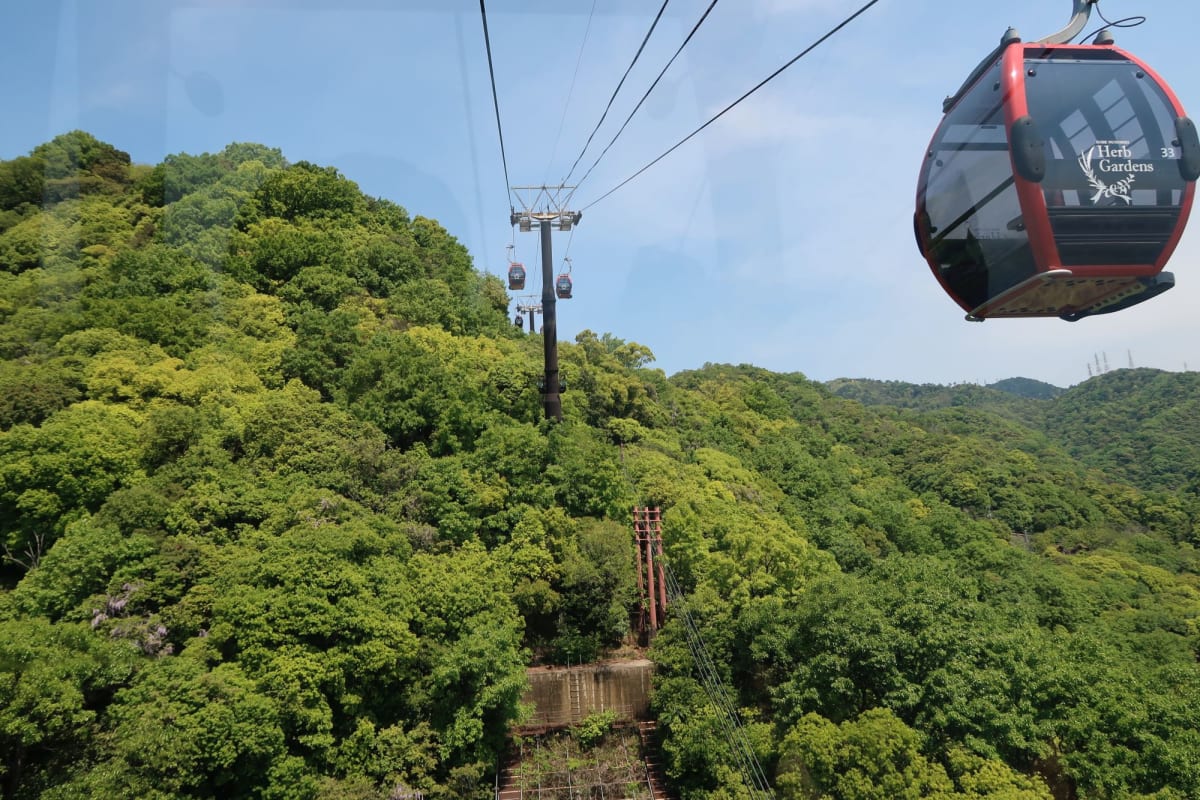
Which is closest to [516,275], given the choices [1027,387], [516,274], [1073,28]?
[516,274]

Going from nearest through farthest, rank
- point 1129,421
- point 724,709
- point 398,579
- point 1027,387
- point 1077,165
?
point 1077,165 < point 398,579 < point 724,709 < point 1129,421 < point 1027,387

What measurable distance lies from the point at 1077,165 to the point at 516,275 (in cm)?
1823

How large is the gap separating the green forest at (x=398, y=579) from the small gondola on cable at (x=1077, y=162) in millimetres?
10340

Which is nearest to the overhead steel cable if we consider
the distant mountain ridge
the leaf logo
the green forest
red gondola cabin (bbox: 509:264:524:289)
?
the green forest

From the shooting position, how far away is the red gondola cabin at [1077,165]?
5.14m

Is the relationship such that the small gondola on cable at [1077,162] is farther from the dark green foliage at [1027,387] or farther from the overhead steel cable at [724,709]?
the dark green foliage at [1027,387]

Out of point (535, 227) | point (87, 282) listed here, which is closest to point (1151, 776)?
point (535, 227)

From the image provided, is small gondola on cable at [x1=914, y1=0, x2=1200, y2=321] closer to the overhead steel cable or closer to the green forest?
the green forest

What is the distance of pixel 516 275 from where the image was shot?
22.2 m

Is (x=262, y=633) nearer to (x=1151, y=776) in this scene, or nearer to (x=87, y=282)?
(x=1151, y=776)

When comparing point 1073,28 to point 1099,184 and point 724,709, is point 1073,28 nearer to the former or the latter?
point 1099,184

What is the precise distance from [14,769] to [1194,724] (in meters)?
19.6

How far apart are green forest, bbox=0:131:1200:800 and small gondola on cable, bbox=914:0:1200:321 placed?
1034cm

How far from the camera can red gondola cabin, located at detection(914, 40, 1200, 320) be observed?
16.9 ft
